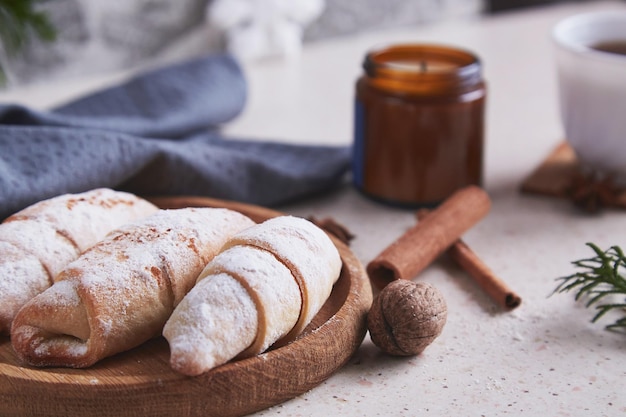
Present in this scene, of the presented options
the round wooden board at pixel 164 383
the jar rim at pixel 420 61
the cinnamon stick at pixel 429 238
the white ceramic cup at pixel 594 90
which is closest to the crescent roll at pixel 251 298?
the round wooden board at pixel 164 383

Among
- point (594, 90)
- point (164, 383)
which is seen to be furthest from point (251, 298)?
point (594, 90)

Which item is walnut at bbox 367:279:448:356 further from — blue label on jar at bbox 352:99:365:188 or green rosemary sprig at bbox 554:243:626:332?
blue label on jar at bbox 352:99:365:188

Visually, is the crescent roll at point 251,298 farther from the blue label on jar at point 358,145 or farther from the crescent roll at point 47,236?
the blue label on jar at point 358,145

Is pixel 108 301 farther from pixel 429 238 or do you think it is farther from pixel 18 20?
pixel 18 20

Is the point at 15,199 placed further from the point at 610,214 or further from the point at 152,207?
the point at 610,214

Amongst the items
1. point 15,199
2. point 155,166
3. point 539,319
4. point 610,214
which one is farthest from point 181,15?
point 539,319

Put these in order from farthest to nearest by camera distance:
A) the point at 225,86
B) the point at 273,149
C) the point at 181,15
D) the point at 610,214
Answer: the point at 181,15
the point at 225,86
the point at 273,149
the point at 610,214
